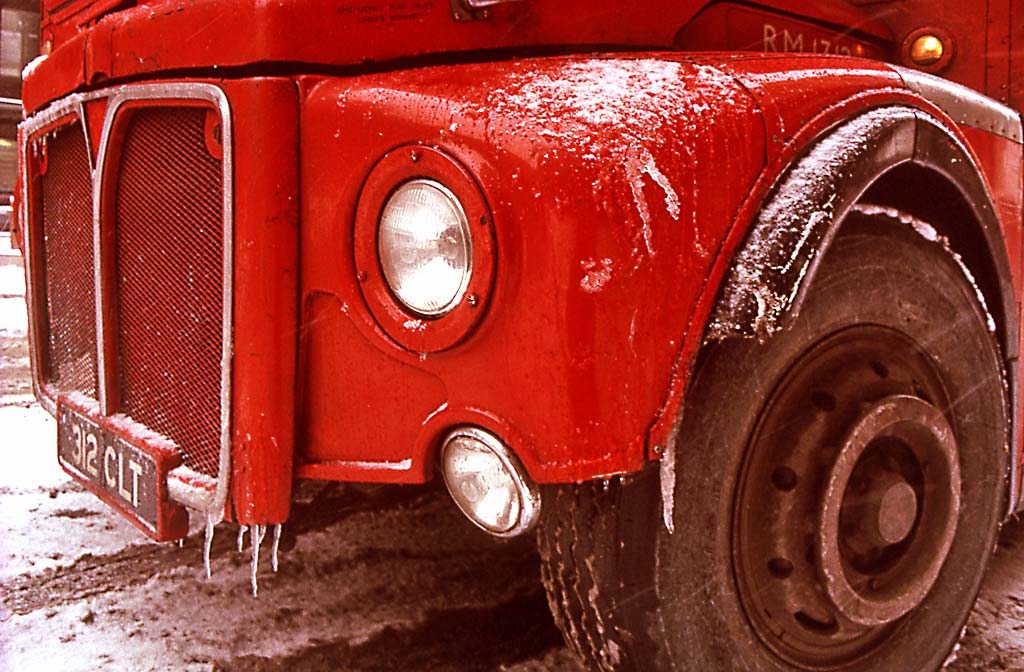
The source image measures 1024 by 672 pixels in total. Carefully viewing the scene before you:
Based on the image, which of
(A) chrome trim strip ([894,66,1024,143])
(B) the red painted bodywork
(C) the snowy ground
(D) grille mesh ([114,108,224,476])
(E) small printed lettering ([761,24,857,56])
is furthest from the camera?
(E) small printed lettering ([761,24,857,56])

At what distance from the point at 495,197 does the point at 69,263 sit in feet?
5.51

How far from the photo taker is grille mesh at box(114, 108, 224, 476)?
1.76 metres

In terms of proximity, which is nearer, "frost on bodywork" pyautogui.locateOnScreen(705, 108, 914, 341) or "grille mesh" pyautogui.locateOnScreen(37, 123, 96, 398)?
"frost on bodywork" pyautogui.locateOnScreen(705, 108, 914, 341)

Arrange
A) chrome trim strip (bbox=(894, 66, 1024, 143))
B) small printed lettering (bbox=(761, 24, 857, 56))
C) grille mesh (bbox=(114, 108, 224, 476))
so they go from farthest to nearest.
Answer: small printed lettering (bbox=(761, 24, 857, 56)) → chrome trim strip (bbox=(894, 66, 1024, 143)) → grille mesh (bbox=(114, 108, 224, 476))

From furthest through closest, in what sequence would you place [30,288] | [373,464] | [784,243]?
1. [30,288]
2. [373,464]
3. [784,243]

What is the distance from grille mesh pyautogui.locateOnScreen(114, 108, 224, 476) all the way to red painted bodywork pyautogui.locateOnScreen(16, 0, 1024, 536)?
16 centimetres

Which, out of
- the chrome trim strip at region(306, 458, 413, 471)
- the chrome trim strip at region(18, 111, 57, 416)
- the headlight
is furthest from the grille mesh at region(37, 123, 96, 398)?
the headlight

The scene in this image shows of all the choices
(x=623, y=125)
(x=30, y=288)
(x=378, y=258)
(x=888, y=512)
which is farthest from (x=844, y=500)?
(x=30, y=288)

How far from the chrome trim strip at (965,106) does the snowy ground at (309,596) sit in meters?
1.34

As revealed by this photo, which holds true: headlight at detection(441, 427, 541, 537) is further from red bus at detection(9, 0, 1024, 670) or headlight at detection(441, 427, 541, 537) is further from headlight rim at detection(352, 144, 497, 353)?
headlight rim at detection(352, 144, 497, 353)

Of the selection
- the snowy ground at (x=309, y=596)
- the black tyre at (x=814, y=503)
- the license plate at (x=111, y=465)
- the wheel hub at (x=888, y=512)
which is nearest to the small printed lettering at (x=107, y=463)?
the license plate at (x=111, y=465)

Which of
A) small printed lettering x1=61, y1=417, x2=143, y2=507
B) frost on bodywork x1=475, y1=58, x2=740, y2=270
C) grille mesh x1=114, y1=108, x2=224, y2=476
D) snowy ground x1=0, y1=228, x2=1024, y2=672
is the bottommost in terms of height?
snowy ground x1=0, y1=228, x2=1024, y2=672

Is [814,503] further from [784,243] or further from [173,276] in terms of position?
[173,276]

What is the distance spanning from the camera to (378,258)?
147cm
